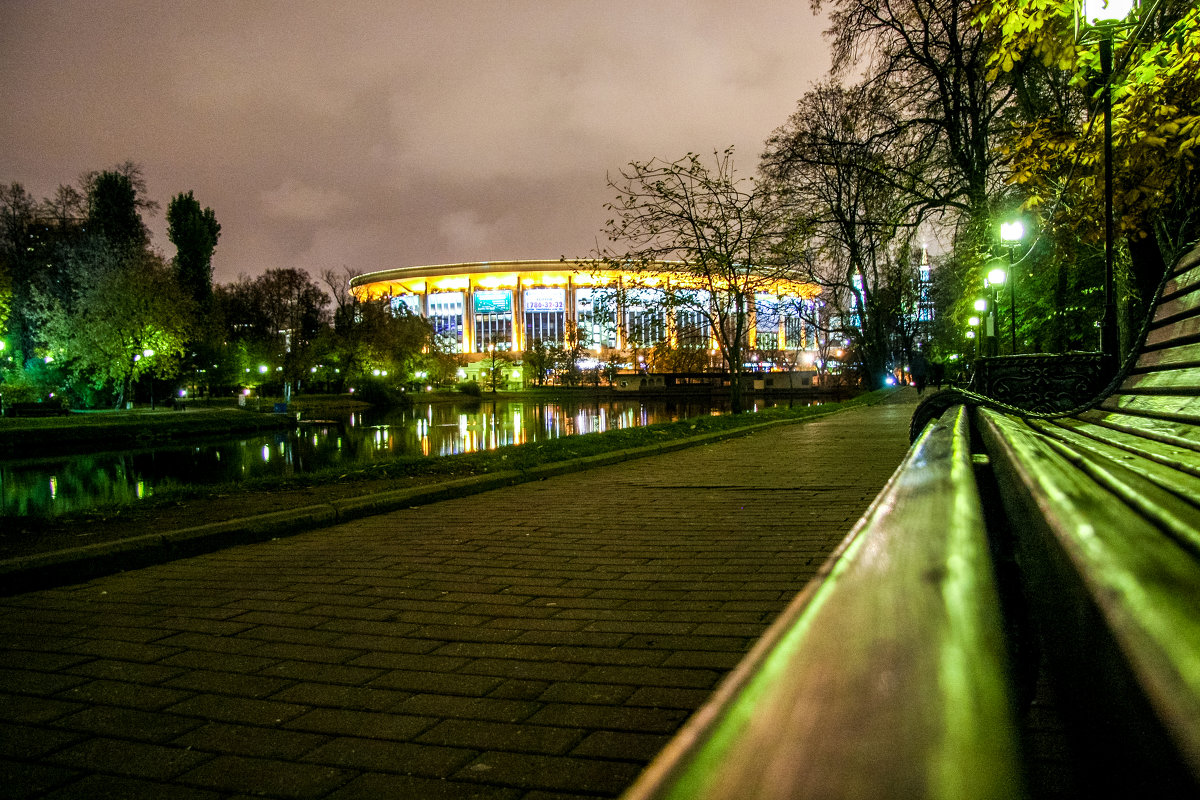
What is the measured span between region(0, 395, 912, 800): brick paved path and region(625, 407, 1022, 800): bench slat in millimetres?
1743

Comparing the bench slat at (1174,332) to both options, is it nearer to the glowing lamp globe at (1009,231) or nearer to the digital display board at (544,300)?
the glowing lamp globe at (1009,231)

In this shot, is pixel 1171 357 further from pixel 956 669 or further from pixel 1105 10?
pixel 956 669

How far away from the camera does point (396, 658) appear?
3266mm

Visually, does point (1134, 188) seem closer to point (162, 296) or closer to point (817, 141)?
point (817, 141)

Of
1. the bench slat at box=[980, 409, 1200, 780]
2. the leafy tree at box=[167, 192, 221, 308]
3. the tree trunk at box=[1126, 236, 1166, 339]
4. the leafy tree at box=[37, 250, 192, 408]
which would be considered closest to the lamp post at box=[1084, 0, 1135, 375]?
the tree trunk at box=[1126, 236, 1166, 339]

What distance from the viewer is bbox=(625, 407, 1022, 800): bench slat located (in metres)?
0.41

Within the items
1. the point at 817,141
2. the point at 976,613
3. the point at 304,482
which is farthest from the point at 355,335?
the point at 976,613

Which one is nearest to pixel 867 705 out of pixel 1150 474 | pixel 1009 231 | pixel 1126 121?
pixel 1150 474

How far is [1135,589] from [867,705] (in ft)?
1.19

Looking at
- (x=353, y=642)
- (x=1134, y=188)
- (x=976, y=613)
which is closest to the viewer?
(x=976, y=613)

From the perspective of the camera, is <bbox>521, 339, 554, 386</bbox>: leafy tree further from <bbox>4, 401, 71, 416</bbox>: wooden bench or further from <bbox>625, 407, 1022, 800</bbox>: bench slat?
<bbox>625, 407, 1022, 800</bbox>: bench slat

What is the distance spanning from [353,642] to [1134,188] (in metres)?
8.26

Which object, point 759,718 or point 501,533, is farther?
point 501,533

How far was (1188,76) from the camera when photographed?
20.8ft
